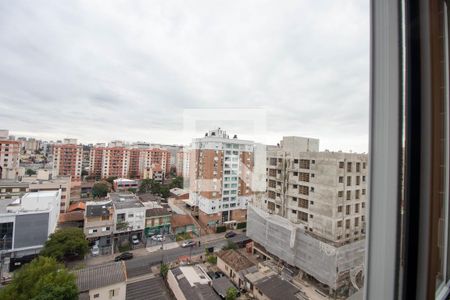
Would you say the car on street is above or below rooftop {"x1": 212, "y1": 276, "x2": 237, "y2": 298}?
below

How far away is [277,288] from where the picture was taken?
2514mm

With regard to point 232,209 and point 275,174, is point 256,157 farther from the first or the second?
point 232,209

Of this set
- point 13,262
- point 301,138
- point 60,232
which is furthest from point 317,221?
point 60,232

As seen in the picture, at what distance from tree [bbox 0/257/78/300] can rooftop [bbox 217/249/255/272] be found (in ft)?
6.63

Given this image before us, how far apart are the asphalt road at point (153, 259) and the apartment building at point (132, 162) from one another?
198 inches

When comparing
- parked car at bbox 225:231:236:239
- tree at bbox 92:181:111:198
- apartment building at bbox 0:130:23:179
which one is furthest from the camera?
tree at bbox 92:181:111:198

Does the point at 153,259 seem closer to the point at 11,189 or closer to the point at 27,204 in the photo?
the point at 27,204

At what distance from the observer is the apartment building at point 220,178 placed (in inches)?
153

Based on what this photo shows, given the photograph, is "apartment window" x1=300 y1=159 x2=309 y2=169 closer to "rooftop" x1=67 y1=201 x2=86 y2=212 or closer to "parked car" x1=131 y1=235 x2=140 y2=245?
"parked car" x1=131 y1=235 x2=140 y2=245

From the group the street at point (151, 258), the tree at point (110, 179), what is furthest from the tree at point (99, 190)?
the street at point (151, 258)

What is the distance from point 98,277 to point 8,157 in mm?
1836

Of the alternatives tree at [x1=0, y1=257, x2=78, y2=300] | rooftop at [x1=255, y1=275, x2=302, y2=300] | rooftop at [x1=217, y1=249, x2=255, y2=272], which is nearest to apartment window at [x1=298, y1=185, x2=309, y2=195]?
rooftop at [x1=255, y1=275, x2=302, y2=300]

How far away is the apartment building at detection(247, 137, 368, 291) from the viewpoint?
7.12 feet

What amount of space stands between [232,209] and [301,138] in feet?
11.7
